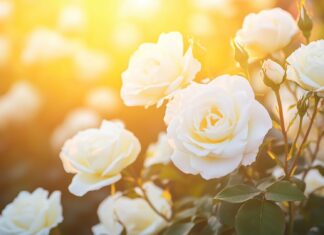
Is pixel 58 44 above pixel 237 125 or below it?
below

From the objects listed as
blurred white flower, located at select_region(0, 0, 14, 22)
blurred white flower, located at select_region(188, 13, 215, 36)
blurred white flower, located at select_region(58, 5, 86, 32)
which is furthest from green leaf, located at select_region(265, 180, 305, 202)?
blurred white flower, located at select_region(0, 0, 14, 22)

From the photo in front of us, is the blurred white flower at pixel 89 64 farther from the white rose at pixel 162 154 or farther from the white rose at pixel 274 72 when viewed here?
the white rose at pixel 274 72

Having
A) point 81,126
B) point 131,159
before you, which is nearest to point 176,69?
point 131,159

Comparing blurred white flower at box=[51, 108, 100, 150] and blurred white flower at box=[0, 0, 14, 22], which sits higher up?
blurred white flower at box=[0, 0, 14, 22]

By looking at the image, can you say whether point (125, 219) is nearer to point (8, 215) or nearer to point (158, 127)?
point (8, 215)

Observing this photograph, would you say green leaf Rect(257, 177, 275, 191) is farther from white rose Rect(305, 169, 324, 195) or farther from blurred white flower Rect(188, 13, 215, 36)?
blurred white flower Rect(188, 13, 215, 36)

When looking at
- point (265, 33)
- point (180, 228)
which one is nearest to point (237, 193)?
point (180, 228)
